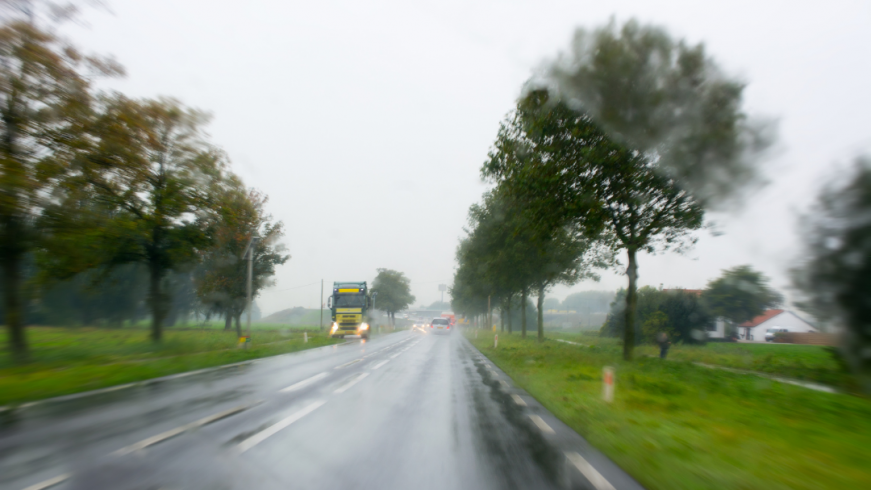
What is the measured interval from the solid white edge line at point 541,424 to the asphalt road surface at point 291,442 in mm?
34

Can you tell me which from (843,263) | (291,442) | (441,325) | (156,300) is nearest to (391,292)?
(441,325)

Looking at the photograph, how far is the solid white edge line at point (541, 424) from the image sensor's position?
6657 mm

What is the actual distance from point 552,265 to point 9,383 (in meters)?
26.6

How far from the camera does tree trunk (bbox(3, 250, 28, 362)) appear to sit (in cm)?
1228

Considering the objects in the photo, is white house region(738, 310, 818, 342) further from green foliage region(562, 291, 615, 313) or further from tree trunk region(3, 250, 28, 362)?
tree trunk region(3, 250, 28, 362)

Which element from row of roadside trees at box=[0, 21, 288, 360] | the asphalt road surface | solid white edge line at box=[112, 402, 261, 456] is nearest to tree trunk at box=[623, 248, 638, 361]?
the asphalt road surface

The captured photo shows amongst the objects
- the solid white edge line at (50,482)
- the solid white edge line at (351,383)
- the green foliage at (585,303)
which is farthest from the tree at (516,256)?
the green foliage at (585,303)

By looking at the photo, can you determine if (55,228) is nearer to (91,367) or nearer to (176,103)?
(91,367)

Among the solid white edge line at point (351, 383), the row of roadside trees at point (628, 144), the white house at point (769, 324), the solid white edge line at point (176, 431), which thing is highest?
the row of roadside trees at point (628, 144)

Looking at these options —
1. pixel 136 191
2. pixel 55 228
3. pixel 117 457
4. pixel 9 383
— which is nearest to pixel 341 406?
pixel 117 457

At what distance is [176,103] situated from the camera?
17016mm

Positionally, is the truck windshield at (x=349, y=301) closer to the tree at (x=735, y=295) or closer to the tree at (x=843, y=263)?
the tree at (x=843, y=263)

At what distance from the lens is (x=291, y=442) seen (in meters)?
5.65

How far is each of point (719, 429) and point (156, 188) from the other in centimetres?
1849
